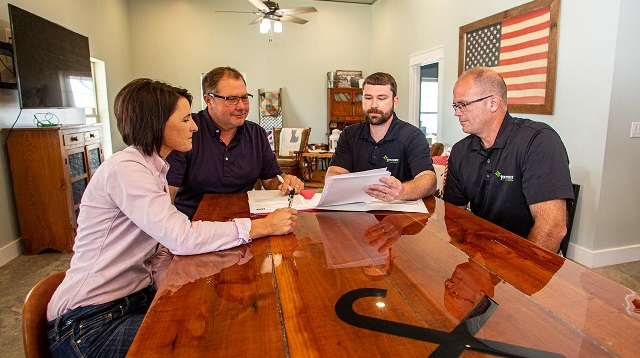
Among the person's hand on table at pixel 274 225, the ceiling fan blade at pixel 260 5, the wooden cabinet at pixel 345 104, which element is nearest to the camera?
the person's hand on table at pixel 274 225

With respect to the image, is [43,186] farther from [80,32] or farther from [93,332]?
[93,332]

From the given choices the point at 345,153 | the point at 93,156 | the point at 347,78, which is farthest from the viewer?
the point at 347,78

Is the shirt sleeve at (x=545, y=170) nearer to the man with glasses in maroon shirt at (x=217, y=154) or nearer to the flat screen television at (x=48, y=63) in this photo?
the man with glasses in maroon shirt at (x=217, y=154)

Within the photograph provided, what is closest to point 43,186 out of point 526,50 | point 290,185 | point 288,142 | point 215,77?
point 215,77

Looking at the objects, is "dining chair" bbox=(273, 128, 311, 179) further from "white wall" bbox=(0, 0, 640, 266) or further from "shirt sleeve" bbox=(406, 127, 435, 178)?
"shirt sleeve" bbox=(406, 127, 435, 178)

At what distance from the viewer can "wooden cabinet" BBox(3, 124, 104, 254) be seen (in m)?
3.28

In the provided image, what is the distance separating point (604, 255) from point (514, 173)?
2.09 metres

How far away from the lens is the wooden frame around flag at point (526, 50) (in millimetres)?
3314

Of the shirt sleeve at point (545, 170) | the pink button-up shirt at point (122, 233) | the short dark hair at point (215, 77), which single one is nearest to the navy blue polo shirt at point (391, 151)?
the shirt sleeve at point (545, 170)

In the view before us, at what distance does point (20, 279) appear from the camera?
2.92 m

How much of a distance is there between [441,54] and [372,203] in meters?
4.09

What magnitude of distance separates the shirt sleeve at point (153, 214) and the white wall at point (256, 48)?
6.42m

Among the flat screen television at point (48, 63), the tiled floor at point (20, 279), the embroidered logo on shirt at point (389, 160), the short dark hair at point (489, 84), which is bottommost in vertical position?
the tiled floor at point (20, 279)

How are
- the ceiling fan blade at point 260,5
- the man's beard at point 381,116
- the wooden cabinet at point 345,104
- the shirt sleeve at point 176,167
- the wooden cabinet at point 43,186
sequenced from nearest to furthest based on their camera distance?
the shirt sleeve at point 176,167 < the man's beard at point 381,116 < the wooden cabinet at point 43,186 < the ceiling fan blade at point 260,5 < the wooden cabinet at point 345,104
